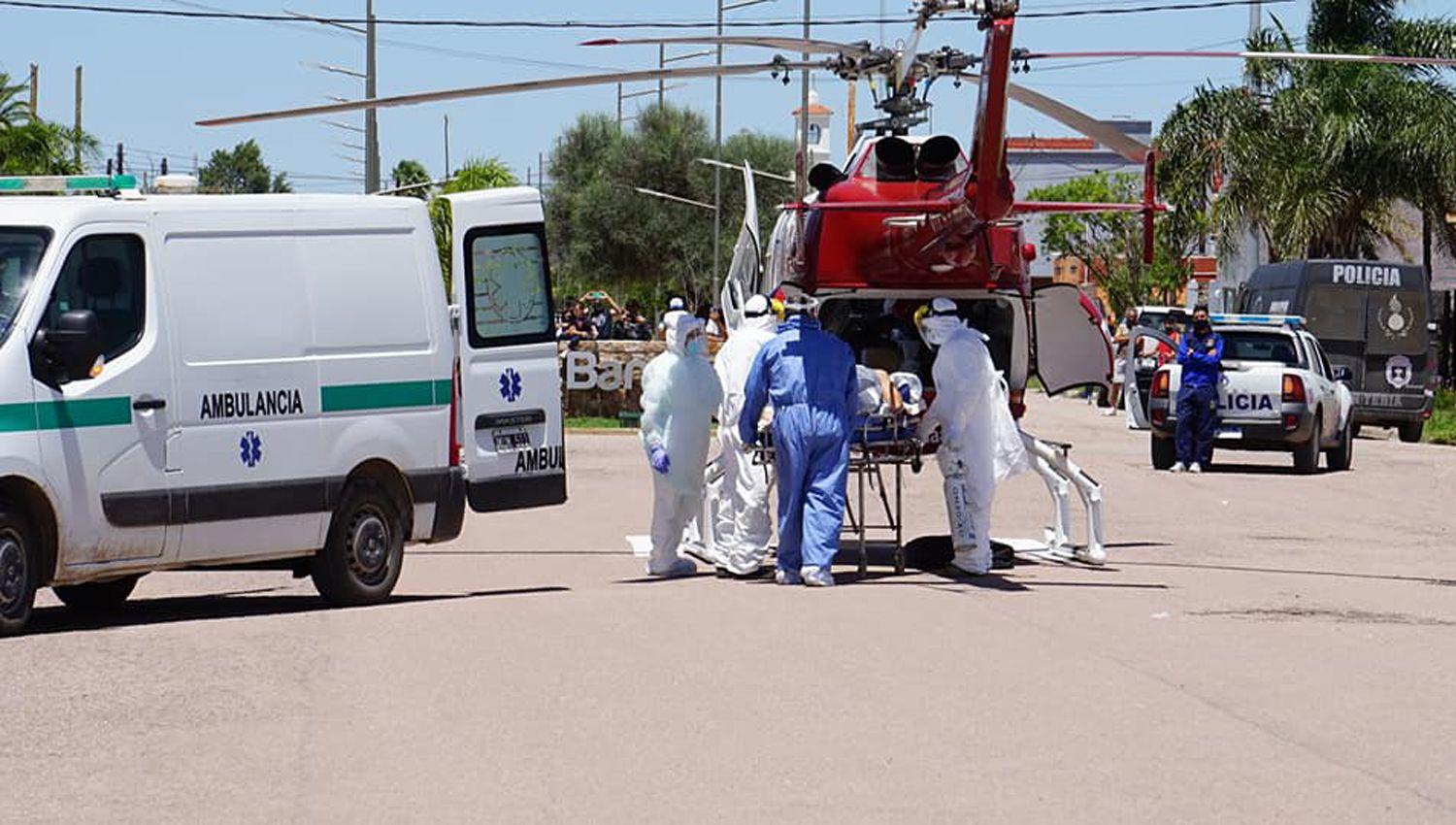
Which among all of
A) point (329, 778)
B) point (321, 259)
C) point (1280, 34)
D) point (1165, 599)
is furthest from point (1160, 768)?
point (1280, 34)

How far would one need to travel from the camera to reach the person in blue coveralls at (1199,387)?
2703 cm

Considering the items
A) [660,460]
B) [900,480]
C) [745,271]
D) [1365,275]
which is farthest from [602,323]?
[660,460]

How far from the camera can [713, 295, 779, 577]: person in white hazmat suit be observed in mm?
15727

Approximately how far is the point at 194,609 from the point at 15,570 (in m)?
2.37

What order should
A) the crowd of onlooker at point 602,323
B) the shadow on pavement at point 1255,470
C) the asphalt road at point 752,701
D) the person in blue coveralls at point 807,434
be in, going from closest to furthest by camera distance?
1. the asphalt road at point 752,701
2. the person in blue coveralls at point 807,434
3. the shadow on pavement at point 1255,470
4. the crowd of onlooker at point 602,323

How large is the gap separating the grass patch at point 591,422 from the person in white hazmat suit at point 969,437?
1990 centimetres

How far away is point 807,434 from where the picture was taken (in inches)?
598

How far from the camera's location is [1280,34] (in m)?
48.6

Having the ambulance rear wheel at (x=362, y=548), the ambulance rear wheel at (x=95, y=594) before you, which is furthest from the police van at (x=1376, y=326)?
the ambulance rear wheel at (x=95, y=594)

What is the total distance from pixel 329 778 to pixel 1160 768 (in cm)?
297

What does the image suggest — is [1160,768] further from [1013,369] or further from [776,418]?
[1013,369]

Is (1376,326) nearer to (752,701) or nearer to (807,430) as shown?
(807,430)

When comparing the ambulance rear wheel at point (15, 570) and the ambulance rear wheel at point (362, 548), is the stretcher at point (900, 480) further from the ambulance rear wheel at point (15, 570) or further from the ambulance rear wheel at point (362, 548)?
the ambulance rear wheel at point (15, 570)

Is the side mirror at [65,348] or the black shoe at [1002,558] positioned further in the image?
the black shoe at [1002,558]
